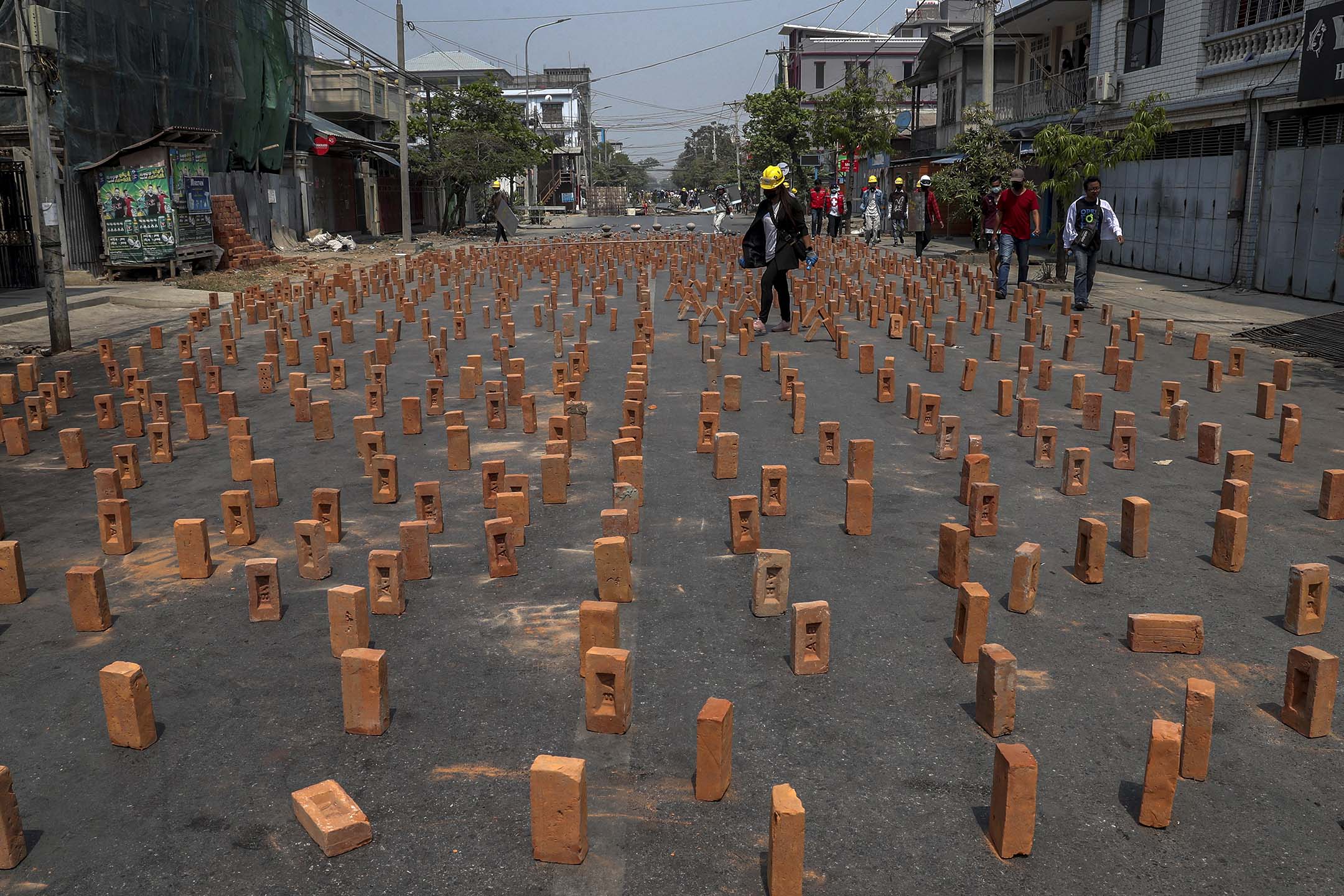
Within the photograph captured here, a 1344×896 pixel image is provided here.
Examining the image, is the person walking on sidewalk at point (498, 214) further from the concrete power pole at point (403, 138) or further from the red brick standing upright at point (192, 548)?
the red brick standing upright at point (192, 548)

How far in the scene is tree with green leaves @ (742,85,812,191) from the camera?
60.8m

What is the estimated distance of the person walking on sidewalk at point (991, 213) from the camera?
61.9 feet

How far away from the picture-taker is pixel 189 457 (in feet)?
25.5

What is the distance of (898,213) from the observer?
1403 inches

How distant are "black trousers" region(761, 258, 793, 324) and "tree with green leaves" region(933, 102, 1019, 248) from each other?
1691 centimetres

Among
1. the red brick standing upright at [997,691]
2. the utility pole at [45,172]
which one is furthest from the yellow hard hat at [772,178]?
the red brick standing upright at [997,691]

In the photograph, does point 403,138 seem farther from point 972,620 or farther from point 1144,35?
point 972,620

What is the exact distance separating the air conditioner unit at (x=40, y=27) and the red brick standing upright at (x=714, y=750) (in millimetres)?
13061

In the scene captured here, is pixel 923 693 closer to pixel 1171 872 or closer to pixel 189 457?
pixel 1171 872

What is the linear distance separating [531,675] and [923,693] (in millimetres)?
1382

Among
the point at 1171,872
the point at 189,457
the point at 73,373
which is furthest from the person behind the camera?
the point at 73,373

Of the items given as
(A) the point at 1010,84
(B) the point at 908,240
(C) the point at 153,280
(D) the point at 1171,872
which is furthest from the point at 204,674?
(A) the point at 1010,84

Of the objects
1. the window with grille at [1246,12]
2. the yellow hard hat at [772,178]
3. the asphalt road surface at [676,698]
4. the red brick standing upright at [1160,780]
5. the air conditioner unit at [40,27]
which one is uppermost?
the window with grille at [1246,12]

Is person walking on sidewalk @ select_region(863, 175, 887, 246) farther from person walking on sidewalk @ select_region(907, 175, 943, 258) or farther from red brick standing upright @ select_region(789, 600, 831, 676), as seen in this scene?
red brick standing upright @ select_region(789, 600, 831, 676)
